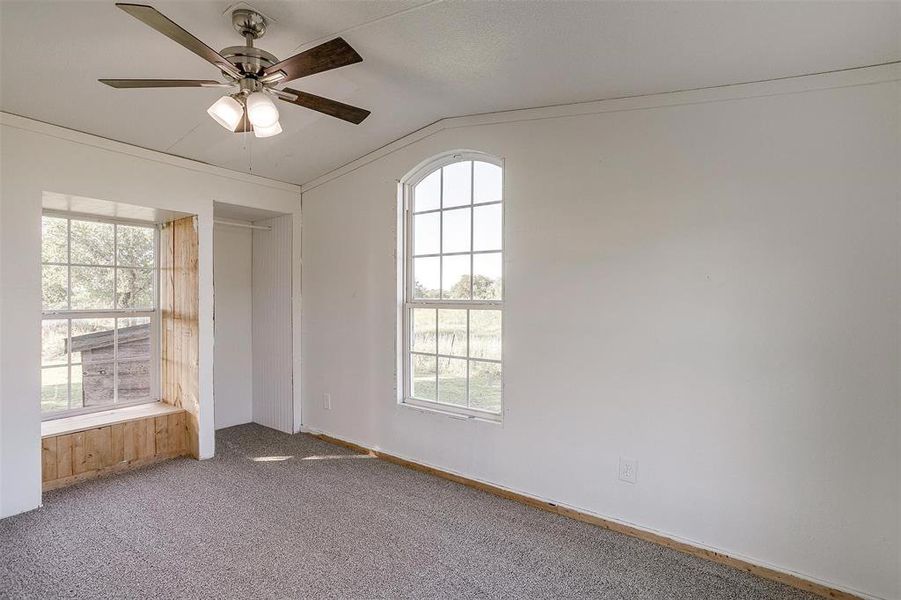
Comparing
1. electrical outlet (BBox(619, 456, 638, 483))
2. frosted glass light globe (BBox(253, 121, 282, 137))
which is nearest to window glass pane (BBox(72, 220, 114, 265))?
frosted glass light globe (BBox(253, 121, 282, 137))

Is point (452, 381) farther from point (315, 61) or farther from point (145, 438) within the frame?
point (145, 438)

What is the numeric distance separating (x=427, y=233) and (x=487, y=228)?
576 millimetres

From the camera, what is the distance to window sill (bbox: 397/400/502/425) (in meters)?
Result: 3.07

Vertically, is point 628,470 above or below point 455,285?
below

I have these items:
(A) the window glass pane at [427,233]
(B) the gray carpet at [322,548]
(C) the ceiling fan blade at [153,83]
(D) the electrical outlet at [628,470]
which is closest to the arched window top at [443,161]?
(A) the window glass pane at [427,233]

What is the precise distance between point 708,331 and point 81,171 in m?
4.12

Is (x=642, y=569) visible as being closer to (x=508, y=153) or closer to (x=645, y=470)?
(x=645, y=470)

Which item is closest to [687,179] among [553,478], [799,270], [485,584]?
[799,270]

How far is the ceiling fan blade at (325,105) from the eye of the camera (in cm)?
199

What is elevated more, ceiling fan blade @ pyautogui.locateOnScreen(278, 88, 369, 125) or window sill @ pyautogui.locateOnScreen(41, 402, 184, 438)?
ceiling fan blade @ pyautogui.locateOnScreen(278, 88, 369, 125)

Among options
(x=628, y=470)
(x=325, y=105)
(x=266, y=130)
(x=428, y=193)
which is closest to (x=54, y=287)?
(x=266, y=130)

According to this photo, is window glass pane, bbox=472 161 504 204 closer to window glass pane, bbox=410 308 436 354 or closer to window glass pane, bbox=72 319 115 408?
window glass pane, bbox=410 308 436 354

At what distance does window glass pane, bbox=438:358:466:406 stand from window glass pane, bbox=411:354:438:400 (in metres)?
0.07

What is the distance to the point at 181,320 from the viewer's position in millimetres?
3715
